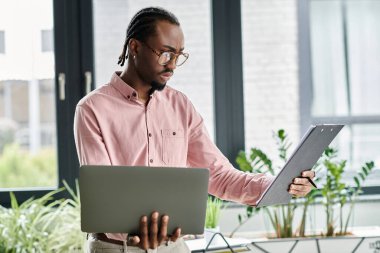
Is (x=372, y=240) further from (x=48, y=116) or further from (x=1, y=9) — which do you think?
(x=1, y=9)

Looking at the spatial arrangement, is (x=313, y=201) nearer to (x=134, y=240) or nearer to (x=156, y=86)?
(x=156, y=86)

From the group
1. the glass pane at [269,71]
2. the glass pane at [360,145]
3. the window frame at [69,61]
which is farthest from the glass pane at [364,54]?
the window frame at [69,61]

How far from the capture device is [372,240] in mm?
3258

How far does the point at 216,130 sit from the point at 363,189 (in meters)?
1.02

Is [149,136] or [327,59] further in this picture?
[327,59]

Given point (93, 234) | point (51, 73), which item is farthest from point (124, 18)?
point (93, 234)

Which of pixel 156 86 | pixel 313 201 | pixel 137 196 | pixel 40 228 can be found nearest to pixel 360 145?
pixel 313 201

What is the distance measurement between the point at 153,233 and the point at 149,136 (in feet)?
1.24

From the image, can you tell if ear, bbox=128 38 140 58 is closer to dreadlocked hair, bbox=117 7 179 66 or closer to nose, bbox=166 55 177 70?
dreadlocked hair, bbox=117 7 179 66

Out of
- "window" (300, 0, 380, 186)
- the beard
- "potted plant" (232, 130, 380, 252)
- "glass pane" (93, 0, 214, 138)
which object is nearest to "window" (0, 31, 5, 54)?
"glass pane" (93, 0, 214, 138)

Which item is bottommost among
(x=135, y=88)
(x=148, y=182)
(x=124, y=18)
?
(x=148, y=182)

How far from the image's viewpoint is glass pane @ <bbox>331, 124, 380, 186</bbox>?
15.6ft

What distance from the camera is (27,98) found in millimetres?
4594

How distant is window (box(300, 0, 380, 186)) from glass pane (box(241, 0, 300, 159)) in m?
0.16
